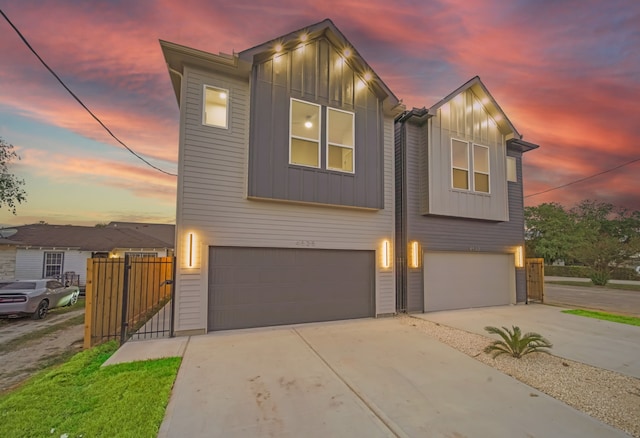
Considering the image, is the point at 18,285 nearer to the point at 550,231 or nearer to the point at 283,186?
the point at 283,186

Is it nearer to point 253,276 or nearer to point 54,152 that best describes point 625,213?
point 253,276

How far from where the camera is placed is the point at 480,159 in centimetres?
1047

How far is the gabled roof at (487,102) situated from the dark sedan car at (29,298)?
45.0 feet

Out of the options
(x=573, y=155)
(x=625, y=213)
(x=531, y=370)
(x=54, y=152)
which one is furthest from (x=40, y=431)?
(x=625, y=213)

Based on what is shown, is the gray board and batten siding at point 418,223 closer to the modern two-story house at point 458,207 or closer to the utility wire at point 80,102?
the modern two-story house at point 458,207

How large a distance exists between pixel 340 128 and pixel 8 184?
16846 mm

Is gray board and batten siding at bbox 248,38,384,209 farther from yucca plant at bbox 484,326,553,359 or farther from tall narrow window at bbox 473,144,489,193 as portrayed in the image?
yucca plant at bbox 484,326,553,359

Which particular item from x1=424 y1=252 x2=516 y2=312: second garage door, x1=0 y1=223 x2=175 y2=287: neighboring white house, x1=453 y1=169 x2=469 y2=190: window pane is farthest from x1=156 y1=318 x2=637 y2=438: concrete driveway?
x1=0 y1=223 x2=175 y2=287: neighboring white house

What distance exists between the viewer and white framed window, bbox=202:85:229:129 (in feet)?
23.3

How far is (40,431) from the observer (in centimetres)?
Answer: 293

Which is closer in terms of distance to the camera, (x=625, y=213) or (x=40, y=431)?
(x=40, y=431)

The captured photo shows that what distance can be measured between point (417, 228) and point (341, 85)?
15.8 ft

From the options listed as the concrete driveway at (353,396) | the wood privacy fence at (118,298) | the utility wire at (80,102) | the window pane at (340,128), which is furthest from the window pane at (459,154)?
the utility wire at (80,102)

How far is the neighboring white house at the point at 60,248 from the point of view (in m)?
16.4
